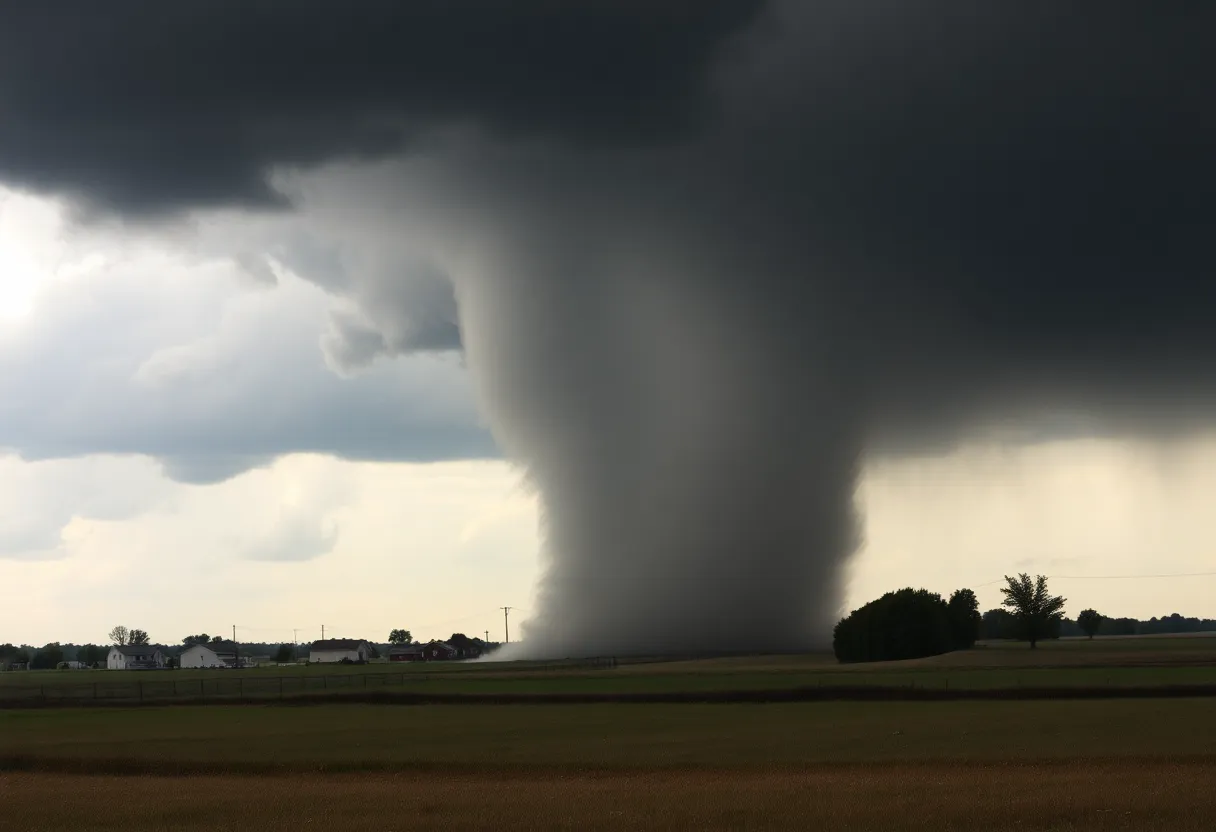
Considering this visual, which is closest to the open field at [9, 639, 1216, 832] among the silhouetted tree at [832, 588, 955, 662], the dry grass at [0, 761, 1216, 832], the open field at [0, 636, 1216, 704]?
the dry grass at [0, 761, 1216, 832]

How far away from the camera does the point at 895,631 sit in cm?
14238

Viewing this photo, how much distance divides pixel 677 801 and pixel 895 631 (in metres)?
114

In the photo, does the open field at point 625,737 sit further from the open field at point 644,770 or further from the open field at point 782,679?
the open field at point 782,679

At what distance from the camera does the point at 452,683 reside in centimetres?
11200

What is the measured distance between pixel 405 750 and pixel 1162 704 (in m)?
37.0

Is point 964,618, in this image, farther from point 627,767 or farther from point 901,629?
point 627,767

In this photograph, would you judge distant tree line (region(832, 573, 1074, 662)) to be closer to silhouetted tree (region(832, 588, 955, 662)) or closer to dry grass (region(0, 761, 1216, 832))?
silhouetted tree (region(832, 588, 955, 662))

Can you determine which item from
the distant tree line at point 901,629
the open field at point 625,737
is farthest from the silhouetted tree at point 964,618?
the open field at point 625,737

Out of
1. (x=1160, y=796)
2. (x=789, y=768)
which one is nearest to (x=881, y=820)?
(x=1160, y=796)

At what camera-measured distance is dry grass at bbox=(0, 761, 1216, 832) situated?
29.2 m

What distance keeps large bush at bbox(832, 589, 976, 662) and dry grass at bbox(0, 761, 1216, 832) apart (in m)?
104

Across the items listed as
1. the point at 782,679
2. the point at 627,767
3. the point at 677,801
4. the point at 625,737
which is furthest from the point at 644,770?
the point at 782,679

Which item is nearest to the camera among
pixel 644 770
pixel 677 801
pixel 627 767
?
pixel 677 801

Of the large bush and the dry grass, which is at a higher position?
the large bush
